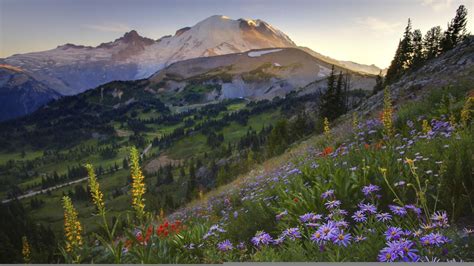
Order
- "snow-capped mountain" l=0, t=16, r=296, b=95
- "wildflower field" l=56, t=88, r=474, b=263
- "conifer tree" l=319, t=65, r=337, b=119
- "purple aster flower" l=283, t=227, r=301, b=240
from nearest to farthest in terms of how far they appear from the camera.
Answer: "wildflower field" l=56, t=88, r=474, b=263
"purple aster flower" l=283, t=227, r=301, b=240
"snow-capped mountain" l=0, t=16, r=296, b=95
"conifer tree" l=319, t=65, r=337, b=119

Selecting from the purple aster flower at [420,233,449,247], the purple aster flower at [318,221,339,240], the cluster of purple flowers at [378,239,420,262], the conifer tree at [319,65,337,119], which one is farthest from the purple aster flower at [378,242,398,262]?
the conifer tree at [319,65,337,119]

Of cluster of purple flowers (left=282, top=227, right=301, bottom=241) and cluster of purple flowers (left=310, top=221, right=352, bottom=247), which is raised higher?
cluster of purple flowers (left=310, top=221, right=352, bottom=247)

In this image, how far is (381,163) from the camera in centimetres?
419

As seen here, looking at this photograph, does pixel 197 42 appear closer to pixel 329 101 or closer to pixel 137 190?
pixel 137 190

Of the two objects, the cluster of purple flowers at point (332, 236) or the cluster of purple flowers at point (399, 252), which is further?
the cluster of purple flowers at point (332, 236)

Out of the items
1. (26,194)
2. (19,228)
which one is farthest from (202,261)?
(26,194)

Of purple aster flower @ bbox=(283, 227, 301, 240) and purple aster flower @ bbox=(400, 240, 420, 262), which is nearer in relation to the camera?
purple aster flower @ bbox=(400, 240, 420, 262)

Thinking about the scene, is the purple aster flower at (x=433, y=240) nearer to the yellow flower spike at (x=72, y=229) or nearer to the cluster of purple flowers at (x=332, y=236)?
the cluster of purple flowers at (x=332, y=236)

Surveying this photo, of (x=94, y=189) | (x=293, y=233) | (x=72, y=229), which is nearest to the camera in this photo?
(x=293, y=233)

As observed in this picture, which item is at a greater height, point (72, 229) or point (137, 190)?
point (137, 190)

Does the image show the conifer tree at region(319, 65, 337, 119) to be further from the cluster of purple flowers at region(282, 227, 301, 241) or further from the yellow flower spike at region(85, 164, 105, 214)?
the yellow flower spike at region(85, 164, 105, 214)

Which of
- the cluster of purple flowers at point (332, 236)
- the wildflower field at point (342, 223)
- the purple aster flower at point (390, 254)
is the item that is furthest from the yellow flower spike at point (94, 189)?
the purple aster flower at point (390, 254)

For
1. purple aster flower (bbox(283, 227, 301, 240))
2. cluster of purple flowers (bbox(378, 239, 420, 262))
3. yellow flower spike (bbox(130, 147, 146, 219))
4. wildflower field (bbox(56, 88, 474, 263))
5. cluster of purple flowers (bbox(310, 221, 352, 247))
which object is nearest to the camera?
cluster of purple flowers (bbox(378, 239, 420, 262))

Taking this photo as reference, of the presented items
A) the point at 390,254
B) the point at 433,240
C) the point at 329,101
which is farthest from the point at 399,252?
the point at 329,101
